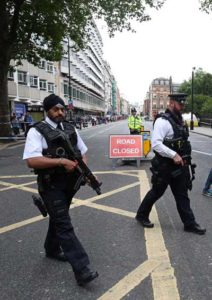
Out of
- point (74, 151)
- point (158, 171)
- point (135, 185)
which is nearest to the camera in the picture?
point (74, 151)

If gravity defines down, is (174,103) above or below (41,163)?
above

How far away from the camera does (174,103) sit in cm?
514

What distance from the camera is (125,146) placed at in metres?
11.9

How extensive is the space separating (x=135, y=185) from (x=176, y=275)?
4897mm

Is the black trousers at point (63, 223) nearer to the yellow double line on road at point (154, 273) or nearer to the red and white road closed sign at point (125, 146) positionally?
the yellow double line on road at point (154, 273)

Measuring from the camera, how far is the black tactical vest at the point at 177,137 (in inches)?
198

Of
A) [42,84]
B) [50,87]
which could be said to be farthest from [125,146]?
[50,87]

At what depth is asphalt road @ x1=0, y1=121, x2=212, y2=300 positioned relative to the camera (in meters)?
3.54

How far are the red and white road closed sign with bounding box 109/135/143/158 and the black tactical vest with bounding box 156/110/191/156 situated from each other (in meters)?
6.66

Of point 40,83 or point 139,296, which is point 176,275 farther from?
point 40,83

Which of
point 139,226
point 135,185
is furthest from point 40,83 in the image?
point 139,226

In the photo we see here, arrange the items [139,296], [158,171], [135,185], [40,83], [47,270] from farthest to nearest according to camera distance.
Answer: [40,83] → [135,185] → [158,171] → [47,270] → [139,296]

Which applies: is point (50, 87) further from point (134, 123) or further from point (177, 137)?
point (177, 137)

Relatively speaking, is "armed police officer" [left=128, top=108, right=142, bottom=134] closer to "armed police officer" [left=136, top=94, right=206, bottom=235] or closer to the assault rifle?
"armed police officer" [left=136, top=94, right=206, bottom=235]
